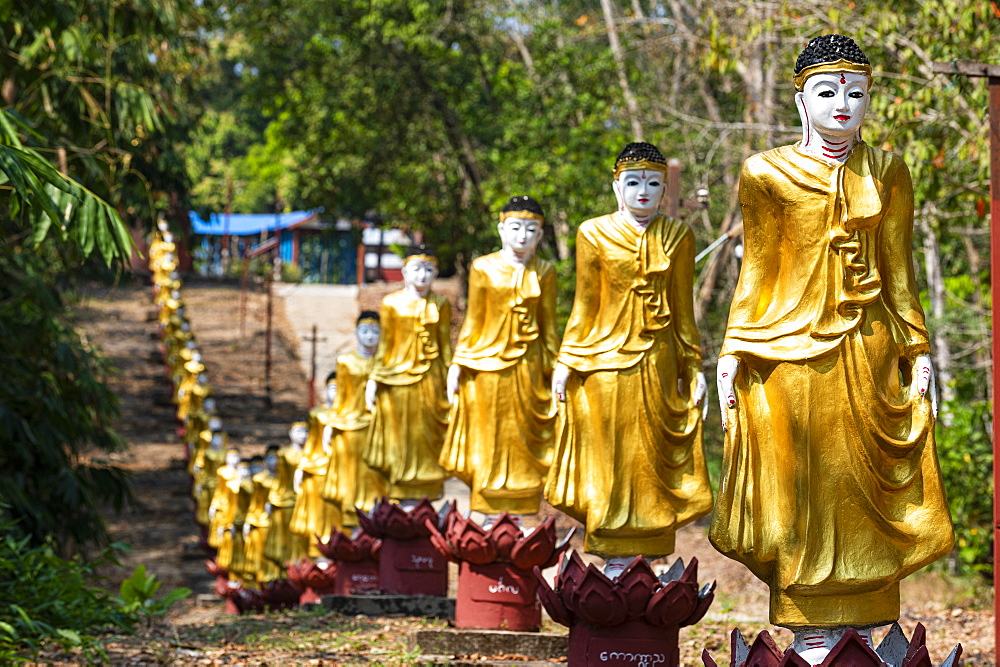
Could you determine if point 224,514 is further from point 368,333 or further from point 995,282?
point 995,282

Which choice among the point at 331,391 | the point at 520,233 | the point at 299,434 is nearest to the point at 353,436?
the point at 331,391

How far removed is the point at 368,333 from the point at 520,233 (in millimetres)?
3011

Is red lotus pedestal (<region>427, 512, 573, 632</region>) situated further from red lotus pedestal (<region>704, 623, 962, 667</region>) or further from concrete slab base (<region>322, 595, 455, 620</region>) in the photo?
red lotus pedestal (<region>704, 623, 962, 667</region>)

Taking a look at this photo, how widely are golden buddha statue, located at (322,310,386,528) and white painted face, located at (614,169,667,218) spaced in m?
4.19

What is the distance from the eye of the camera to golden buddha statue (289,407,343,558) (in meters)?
11.0

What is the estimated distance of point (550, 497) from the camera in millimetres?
6227

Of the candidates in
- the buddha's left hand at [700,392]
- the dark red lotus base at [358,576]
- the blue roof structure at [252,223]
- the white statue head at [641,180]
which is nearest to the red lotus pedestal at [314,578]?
the dark red lotus base at [358,576]

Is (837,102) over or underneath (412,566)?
over

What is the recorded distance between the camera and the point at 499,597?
718 cm

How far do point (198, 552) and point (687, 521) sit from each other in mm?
11452

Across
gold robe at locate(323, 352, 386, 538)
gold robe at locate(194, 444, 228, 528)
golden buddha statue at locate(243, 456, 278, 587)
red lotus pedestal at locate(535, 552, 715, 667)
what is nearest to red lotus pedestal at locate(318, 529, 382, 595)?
gold robe at locate(323, 352, 386, 538)

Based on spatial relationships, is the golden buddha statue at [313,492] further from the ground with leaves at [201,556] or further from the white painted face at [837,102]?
the white painted face at [837,102]

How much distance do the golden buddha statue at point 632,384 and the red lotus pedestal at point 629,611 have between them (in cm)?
30

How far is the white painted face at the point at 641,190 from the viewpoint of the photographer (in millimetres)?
6160
